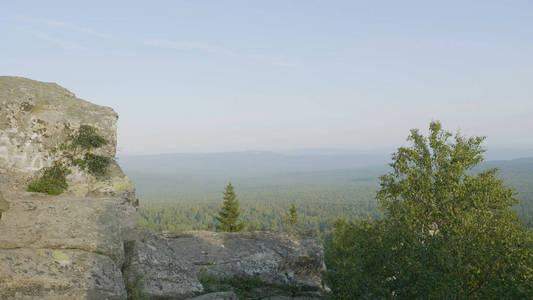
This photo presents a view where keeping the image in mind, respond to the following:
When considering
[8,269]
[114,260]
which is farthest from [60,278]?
[114,260]

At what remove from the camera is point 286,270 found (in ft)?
63.6

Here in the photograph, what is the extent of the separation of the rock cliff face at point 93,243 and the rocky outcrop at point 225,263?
6 centimetres

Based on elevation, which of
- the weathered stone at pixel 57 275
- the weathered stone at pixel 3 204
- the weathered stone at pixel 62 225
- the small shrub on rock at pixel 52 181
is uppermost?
the small shrub on rock at pixel 52 181

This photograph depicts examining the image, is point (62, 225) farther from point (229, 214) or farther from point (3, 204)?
point (229, 214)

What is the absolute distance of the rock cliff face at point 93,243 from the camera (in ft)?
35.8

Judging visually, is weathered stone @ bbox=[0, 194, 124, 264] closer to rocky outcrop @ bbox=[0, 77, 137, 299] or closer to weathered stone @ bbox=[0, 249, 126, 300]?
rocky outcrop @ bbox=[0, 77, 137, 299]

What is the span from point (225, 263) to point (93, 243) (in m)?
8.25

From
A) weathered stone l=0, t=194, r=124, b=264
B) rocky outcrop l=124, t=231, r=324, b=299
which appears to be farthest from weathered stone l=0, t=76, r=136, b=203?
rocky outcrop l=124, t=231, r=324, b=299

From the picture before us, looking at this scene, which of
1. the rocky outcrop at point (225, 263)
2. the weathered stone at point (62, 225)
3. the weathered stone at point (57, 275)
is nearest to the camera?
the weathered stone at point (57, 275)

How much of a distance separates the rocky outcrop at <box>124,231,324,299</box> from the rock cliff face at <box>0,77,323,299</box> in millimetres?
58

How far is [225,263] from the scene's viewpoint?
18.7 meters

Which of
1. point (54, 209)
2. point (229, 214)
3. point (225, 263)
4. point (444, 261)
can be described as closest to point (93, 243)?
point (54, 209)

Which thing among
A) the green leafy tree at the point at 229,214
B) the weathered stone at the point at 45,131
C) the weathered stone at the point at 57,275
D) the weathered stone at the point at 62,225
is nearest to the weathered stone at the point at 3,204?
the weathered stone at the point at 62,225

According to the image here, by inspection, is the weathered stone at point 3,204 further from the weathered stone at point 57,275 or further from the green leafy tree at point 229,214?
the green leafy tree at point 229,214
